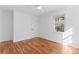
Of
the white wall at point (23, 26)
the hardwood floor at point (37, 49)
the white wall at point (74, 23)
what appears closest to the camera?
the hardwood floor at point (37, 49)

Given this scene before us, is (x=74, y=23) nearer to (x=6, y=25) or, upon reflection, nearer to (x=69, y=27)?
(x=69, y=27)

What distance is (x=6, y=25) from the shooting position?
3818 mm

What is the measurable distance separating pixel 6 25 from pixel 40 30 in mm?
1624

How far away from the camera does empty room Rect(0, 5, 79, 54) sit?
273 centimetres

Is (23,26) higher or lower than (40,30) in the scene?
higher

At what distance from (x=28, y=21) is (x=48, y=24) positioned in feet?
3.01

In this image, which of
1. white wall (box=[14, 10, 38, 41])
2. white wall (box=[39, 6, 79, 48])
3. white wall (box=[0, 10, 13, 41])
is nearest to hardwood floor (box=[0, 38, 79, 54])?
white wall (box=[39, 6, 79, 48])

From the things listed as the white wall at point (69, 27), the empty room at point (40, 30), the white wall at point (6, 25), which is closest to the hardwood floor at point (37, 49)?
the empty room at point (40, 30)

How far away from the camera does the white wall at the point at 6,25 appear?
3.64 m

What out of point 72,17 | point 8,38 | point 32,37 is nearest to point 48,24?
point 32,37

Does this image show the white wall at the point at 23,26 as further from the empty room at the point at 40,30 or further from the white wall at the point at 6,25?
the white wall at the point at 6,25

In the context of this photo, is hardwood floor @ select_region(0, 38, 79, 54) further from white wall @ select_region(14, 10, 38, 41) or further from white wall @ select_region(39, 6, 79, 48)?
white wall @ select_region(14, 10, 38, 41)

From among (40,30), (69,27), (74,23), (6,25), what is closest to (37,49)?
(40,30)
